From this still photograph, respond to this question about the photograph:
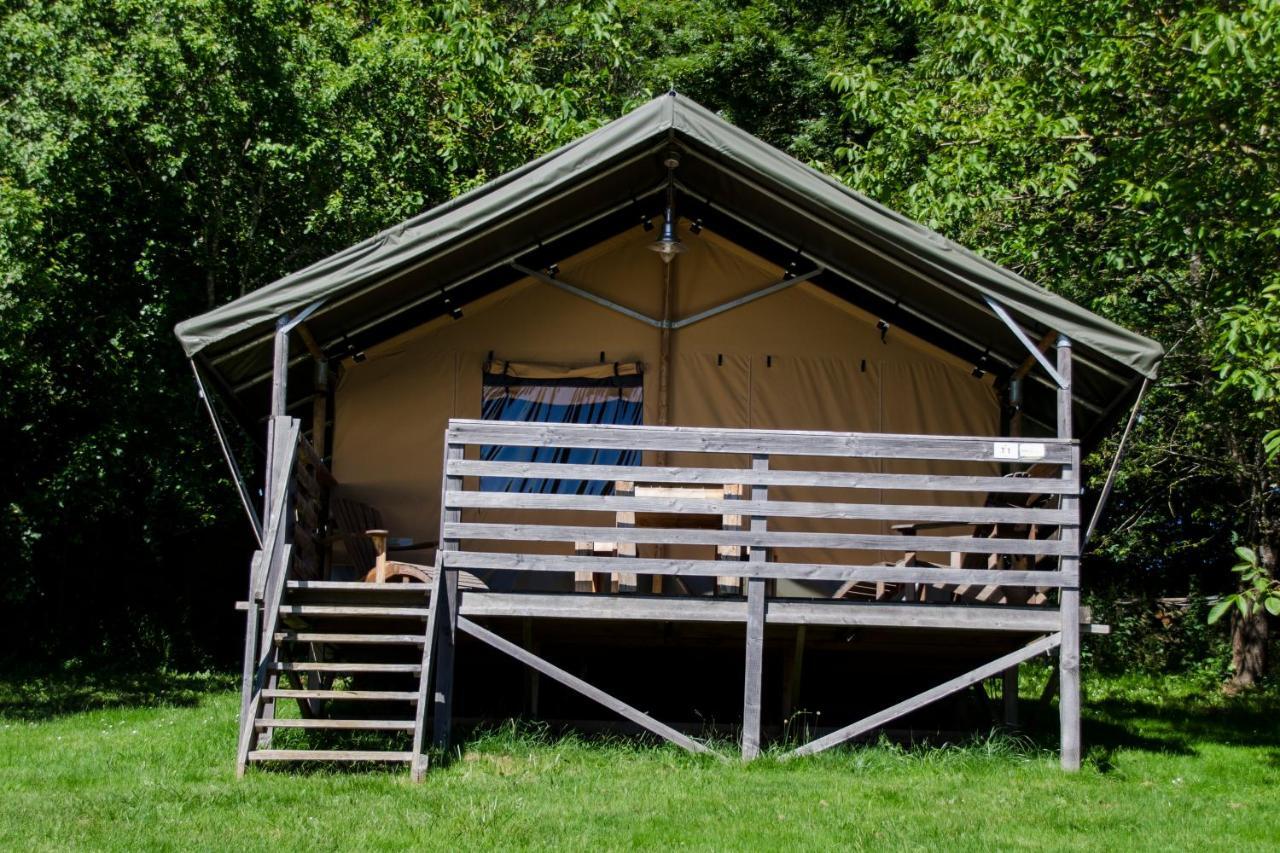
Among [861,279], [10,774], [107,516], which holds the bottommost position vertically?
[10,774]

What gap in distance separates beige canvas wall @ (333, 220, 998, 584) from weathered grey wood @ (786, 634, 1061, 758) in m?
2.47

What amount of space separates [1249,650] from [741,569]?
340 inches

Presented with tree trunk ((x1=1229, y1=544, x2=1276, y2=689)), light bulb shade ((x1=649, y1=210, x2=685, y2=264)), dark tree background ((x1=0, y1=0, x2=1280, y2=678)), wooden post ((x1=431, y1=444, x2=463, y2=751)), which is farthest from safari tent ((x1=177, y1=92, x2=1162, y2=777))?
tree trunk ((x1=1229, y1=544, x2=1276, y2=689))

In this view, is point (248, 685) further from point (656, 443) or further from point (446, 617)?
point (656, 443)

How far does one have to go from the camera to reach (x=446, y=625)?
861 centimetres

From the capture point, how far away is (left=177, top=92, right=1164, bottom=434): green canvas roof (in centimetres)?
874

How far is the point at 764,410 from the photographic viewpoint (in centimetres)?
1125

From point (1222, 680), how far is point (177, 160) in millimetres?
11723

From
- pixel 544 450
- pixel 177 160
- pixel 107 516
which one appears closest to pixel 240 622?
pixel 107 516

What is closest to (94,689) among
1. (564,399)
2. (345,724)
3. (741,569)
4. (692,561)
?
(564,399)

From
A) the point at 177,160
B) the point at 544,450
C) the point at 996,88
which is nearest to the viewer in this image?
the point at 544,450

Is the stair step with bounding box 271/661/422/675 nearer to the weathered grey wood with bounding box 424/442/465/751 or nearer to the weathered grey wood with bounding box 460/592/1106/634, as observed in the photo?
the weathered grey wood with bounding box 424/442/465/751

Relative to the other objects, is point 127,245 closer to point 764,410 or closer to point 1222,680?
point 764,410

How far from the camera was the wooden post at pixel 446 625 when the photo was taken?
8.41 metres
